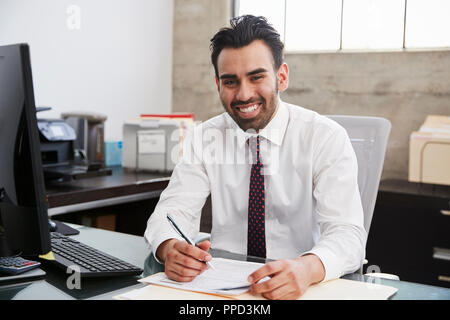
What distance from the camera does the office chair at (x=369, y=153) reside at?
148cm

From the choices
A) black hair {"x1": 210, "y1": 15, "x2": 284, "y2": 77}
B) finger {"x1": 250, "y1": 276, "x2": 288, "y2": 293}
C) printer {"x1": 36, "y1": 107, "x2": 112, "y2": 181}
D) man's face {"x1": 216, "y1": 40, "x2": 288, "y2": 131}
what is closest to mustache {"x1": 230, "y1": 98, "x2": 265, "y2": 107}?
man's face {"x1": 216, "y1": 40, "x2": 288, "y2": 131}

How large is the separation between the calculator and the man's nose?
73 centimetres

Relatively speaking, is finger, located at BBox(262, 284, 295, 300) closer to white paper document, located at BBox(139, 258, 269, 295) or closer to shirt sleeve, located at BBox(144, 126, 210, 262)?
white paper document, located at BBox(139, 258, 269, 295)

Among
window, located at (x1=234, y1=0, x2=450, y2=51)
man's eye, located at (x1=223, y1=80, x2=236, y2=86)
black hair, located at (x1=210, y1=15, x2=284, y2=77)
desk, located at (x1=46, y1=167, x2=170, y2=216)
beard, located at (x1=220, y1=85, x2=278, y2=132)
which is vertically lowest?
desk, located at (x1=46, y1=167, x2=170, y2=216)

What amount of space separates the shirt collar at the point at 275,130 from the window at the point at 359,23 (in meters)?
1.73

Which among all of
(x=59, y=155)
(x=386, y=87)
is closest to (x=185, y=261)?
(x=59, y=155)

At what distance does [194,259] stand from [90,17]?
248 cm

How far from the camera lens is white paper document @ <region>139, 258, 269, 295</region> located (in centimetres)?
94

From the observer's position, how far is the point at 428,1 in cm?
299

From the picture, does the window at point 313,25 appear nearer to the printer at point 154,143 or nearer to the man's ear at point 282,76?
the printer at point 154,143

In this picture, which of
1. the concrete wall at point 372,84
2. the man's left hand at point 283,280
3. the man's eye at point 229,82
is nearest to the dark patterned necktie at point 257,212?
the man's eye at point 229,82

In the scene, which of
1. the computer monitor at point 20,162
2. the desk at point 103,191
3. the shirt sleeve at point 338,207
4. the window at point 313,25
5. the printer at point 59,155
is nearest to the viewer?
the computer monitor at point 20,162

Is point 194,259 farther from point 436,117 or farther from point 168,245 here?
point 436,117

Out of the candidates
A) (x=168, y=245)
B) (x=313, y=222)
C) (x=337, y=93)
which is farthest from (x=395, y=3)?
(x=168, y=245)
